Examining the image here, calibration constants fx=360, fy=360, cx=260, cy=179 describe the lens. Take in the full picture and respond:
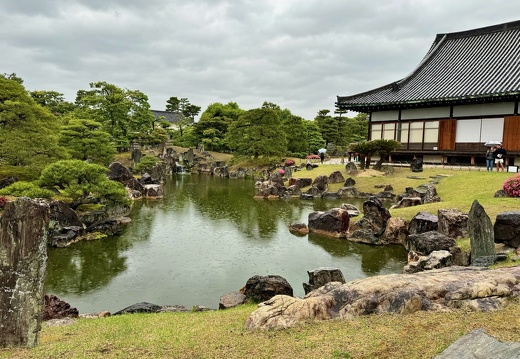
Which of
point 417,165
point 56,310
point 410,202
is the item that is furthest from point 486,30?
point 56,310

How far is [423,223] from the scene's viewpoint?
1399 centimetres

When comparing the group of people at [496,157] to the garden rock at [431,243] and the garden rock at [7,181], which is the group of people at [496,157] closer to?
the garden rock at [431,243]

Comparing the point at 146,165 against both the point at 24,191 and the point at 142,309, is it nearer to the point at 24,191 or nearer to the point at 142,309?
the point at 24,191

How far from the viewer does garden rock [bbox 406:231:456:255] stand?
11.6 m

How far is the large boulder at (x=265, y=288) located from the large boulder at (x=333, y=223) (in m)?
7.20

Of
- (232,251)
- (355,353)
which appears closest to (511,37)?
(232,251)

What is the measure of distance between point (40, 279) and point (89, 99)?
1895 inches

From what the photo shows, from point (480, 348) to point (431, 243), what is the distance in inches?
324

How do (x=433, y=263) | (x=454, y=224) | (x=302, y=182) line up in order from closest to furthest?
(x=433, y=263) → (x=454, y=224) → (x=302, y=182)

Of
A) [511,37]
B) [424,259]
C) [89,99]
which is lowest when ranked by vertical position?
[424,259]

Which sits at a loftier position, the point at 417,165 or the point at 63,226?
the point at 417,165

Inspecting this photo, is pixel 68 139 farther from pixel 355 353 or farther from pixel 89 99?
pixel 355 353

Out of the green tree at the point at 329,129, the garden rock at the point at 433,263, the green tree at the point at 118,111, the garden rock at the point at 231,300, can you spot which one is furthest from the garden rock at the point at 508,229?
the green tree at the point at 329,129

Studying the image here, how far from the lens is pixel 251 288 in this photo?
30.8 ft
